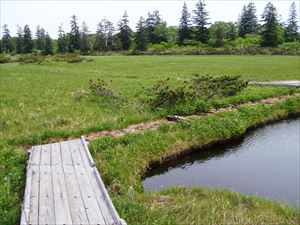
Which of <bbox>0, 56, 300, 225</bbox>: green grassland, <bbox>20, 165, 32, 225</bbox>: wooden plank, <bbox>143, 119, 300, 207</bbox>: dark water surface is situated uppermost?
<bbox>20, 165, 32, 225</bbox>: wooden plank

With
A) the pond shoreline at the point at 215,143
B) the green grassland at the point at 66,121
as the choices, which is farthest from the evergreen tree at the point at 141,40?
the pond shoreline at the point at 215,143

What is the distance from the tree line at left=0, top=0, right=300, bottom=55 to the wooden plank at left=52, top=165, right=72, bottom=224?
6922cm

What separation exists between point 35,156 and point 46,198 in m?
3.15

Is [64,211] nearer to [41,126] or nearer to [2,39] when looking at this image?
[41,126]

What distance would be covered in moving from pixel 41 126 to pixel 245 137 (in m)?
8.23

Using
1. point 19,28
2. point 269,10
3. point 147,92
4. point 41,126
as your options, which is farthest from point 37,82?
point 19,28

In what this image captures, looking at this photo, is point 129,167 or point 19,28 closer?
point 129,167

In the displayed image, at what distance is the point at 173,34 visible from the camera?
10225 cm

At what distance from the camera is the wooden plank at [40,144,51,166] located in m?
9.63

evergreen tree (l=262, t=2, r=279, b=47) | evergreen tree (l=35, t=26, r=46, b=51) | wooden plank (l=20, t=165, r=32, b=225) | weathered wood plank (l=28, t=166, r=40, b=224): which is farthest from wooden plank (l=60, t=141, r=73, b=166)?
evergreen tree (l=35, t=26, r=46, b=51)

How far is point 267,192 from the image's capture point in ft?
32.8

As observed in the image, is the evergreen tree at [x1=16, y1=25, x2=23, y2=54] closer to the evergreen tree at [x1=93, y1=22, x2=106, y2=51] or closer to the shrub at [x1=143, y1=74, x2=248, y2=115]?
the evergreen tree at [x1=93, y1=22, x2=106, y2=51]

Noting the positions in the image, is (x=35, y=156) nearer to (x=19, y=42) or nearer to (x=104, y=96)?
(x=104, y=96)

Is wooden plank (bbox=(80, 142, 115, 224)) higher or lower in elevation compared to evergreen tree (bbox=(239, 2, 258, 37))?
lower
